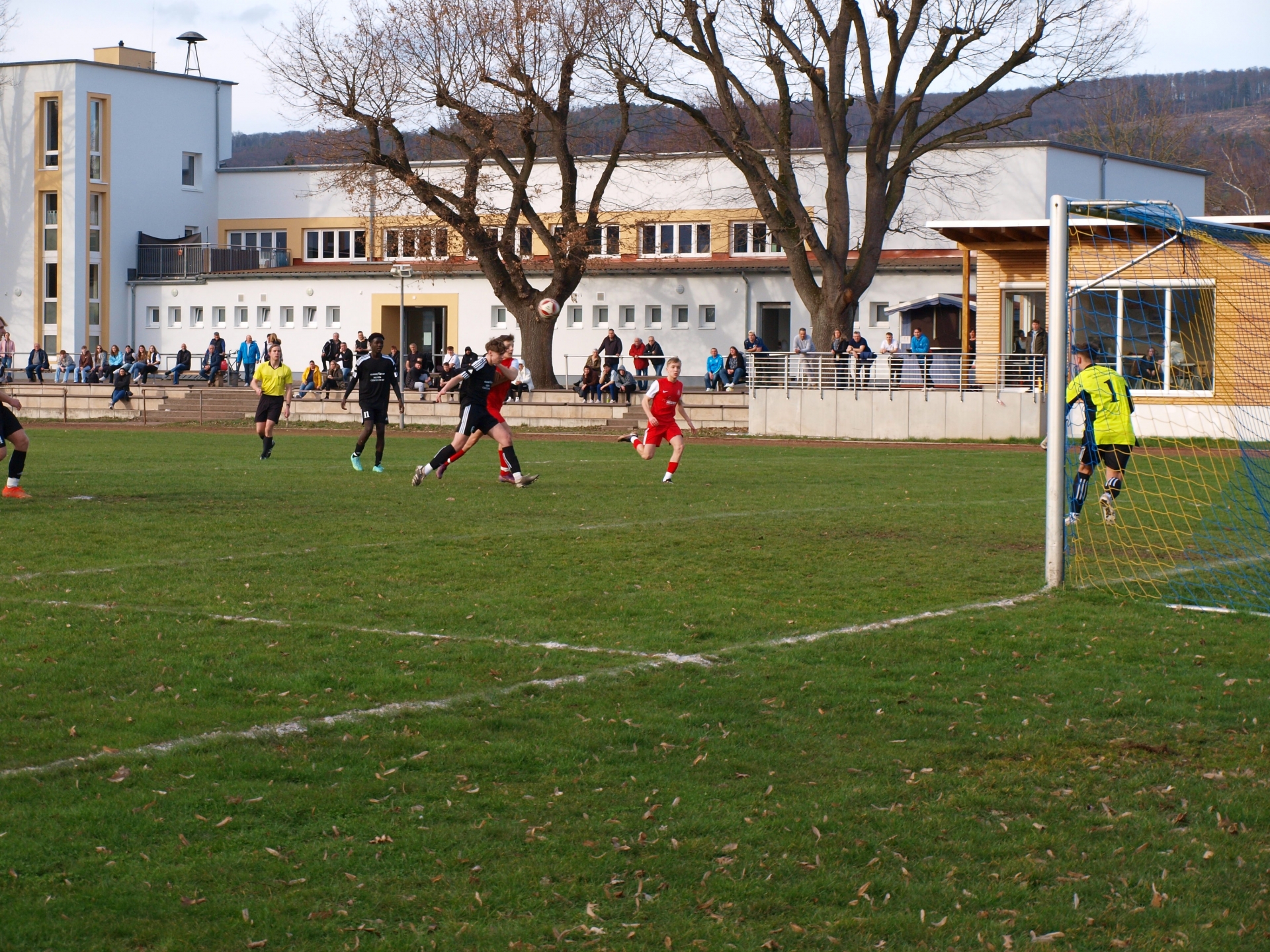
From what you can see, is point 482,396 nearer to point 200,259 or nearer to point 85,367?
point 85,367

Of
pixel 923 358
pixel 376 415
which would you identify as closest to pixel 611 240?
pixel 923 358

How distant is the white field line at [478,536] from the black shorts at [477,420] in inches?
132

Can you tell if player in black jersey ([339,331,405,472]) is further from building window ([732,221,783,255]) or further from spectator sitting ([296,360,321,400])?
building window ([732,221,783,255])

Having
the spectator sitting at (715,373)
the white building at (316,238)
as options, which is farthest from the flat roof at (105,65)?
the spectator sitting at (715,373)

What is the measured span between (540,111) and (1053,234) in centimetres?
2986

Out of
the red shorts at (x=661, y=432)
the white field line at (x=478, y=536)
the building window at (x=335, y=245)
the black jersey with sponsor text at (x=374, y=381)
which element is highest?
the building window at (x=335, y=245)

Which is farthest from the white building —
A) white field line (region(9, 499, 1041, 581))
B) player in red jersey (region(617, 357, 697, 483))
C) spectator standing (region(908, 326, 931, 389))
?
white field line (region(9, 499, 1041, 581))

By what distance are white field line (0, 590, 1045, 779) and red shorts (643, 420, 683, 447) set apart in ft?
32.3

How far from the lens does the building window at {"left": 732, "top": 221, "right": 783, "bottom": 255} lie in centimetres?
5003

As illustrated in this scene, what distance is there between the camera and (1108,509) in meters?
14.2

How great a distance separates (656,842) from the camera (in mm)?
4738

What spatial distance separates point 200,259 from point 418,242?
17071 mm

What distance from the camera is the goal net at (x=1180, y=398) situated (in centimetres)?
1058

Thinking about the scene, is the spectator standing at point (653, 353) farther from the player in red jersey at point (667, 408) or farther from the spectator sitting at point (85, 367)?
the player in red jersey at point (667, 408)
